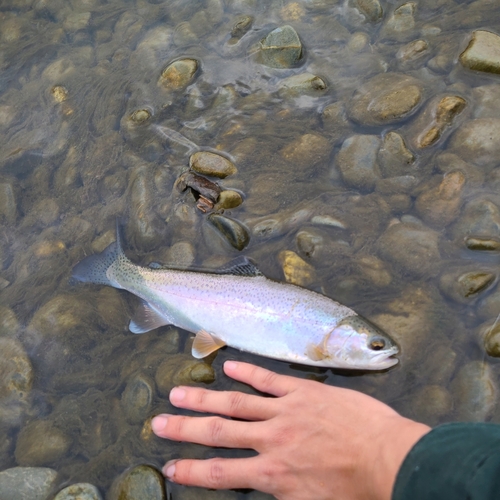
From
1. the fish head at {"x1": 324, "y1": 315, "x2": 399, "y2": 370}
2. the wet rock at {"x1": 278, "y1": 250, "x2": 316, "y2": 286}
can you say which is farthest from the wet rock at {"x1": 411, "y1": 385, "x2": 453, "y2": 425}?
the wet rock at {"x1": 278, "y1": 250, "x2": 316, "y2": 286}

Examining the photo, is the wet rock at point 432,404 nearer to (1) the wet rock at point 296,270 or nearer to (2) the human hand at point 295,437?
(2) the human hand at point 295,437

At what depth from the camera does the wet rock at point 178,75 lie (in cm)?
473

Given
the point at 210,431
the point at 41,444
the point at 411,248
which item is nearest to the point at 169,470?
the point at 210,431

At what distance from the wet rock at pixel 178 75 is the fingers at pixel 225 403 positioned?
3.11 meters

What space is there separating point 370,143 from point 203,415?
2.55 meters

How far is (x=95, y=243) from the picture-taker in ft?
13.5

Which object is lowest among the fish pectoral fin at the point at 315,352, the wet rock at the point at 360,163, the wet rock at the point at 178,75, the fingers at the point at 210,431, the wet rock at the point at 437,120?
the fingers at the point at 210,431

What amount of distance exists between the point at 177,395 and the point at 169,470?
461 millimetres

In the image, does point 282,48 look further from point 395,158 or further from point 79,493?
point 79,493

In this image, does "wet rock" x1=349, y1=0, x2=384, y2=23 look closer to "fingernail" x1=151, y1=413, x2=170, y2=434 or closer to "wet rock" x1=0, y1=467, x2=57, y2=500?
"fingernail" x1=151, y1=413, x2=170, y2=434

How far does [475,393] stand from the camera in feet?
9.48

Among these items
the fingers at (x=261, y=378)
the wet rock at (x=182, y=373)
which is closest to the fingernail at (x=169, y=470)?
the wet rock at (x=182, y=373)

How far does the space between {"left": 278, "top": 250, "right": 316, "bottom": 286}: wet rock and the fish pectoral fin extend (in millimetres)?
529

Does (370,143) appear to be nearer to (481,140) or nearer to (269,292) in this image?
(481,140)
